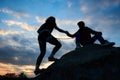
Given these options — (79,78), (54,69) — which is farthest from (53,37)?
(79,78)

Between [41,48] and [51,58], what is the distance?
802 millimetres

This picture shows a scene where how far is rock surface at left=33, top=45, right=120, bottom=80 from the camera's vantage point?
862 cm

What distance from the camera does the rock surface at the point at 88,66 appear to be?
862 cm

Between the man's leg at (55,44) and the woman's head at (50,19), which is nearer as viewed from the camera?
the man's leg at (55,44)

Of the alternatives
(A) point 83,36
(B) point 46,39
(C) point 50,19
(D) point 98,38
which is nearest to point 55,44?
(B) point 46,39

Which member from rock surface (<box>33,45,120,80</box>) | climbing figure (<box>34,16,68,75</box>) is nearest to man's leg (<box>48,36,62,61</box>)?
climbing figure (<box>34,16,68,75</box>)

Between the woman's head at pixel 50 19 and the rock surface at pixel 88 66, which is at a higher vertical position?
the woman's head at pixel 50 19

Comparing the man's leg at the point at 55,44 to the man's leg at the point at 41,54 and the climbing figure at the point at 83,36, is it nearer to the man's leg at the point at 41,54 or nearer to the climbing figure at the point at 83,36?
the man's leg at the point at 41,54

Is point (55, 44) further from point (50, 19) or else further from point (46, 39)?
point (50, 19)

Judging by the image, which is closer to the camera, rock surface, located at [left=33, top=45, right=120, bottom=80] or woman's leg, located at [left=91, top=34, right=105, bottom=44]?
rock surface, located at [left=33, top=45, right=120, bottom=80]

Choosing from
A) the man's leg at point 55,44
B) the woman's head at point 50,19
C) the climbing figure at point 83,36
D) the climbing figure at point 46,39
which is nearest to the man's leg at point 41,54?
the climbing figure at point 46,39

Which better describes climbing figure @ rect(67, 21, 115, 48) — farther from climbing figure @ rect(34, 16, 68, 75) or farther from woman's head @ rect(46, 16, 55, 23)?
woman's head @ rect(46, 16, 55, 23)

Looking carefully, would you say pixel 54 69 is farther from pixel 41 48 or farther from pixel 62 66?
pixel 41 48

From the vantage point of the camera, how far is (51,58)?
1174 cm
